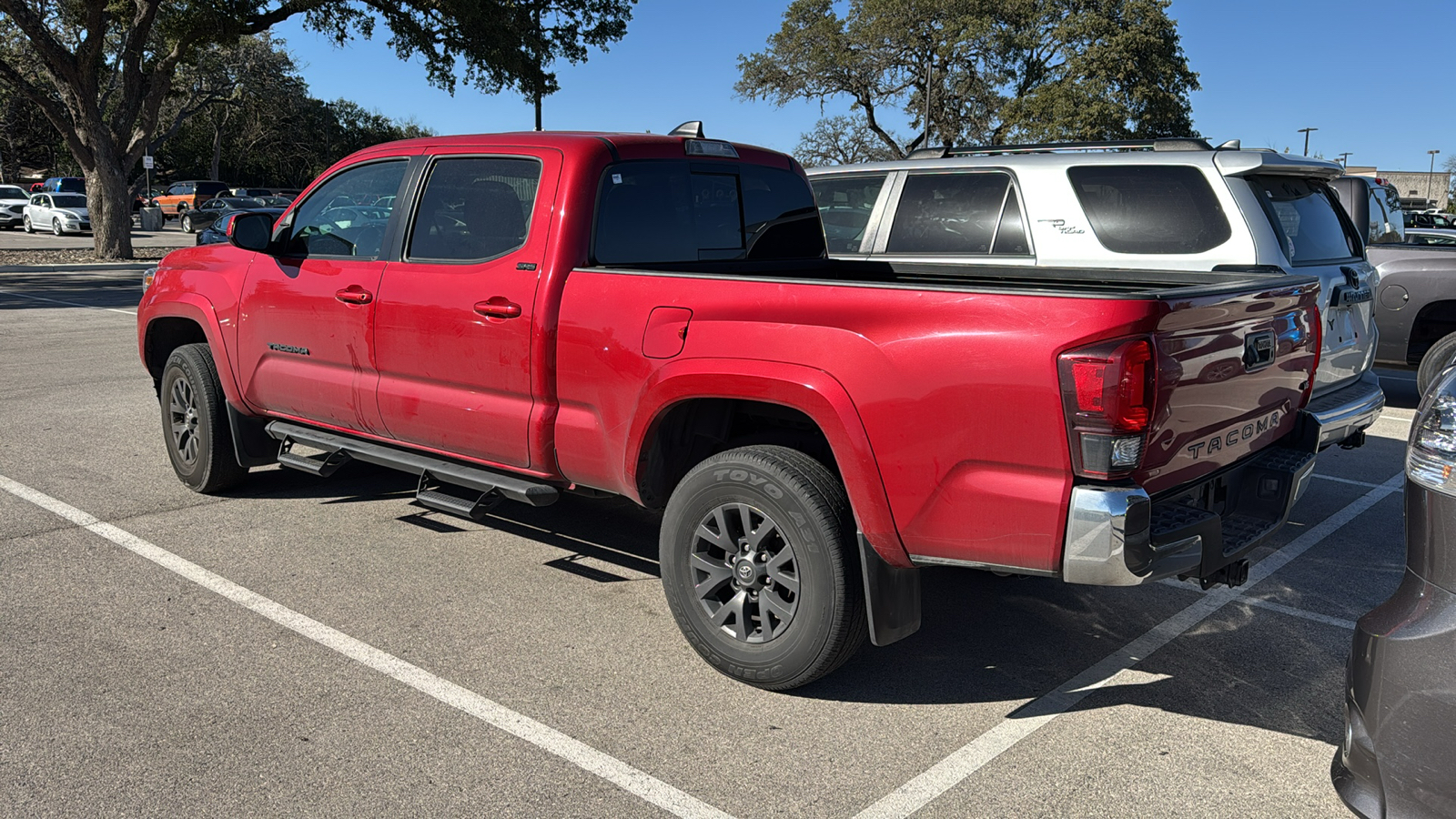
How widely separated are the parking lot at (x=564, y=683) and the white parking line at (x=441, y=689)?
0.05 feet

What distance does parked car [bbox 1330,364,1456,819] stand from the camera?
7.72ft

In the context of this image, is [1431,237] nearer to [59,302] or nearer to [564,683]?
[564,683]

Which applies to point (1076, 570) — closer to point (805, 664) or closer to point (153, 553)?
point (805, 664)

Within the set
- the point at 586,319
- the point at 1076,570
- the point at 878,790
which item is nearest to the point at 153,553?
the point at 586,319

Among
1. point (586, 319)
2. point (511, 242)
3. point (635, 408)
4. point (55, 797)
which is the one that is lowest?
point (55, 797)

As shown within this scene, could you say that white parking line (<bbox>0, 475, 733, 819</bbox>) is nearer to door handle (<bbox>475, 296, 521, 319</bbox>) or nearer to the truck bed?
door handle (<bbox>475, 296, 521, 319</bbox>)

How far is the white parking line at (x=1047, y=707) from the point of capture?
3.14 meters

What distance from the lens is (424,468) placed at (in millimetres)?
4852

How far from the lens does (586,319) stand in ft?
13.6

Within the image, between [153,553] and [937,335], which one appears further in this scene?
[153,553]

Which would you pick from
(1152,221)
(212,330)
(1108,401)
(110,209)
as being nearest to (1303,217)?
(1152,221)

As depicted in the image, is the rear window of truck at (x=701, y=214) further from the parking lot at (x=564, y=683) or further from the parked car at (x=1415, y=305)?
the parked car at (x=1415, y=305)

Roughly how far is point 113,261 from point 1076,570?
2636 centimetres

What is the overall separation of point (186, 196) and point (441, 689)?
47.3 meters
